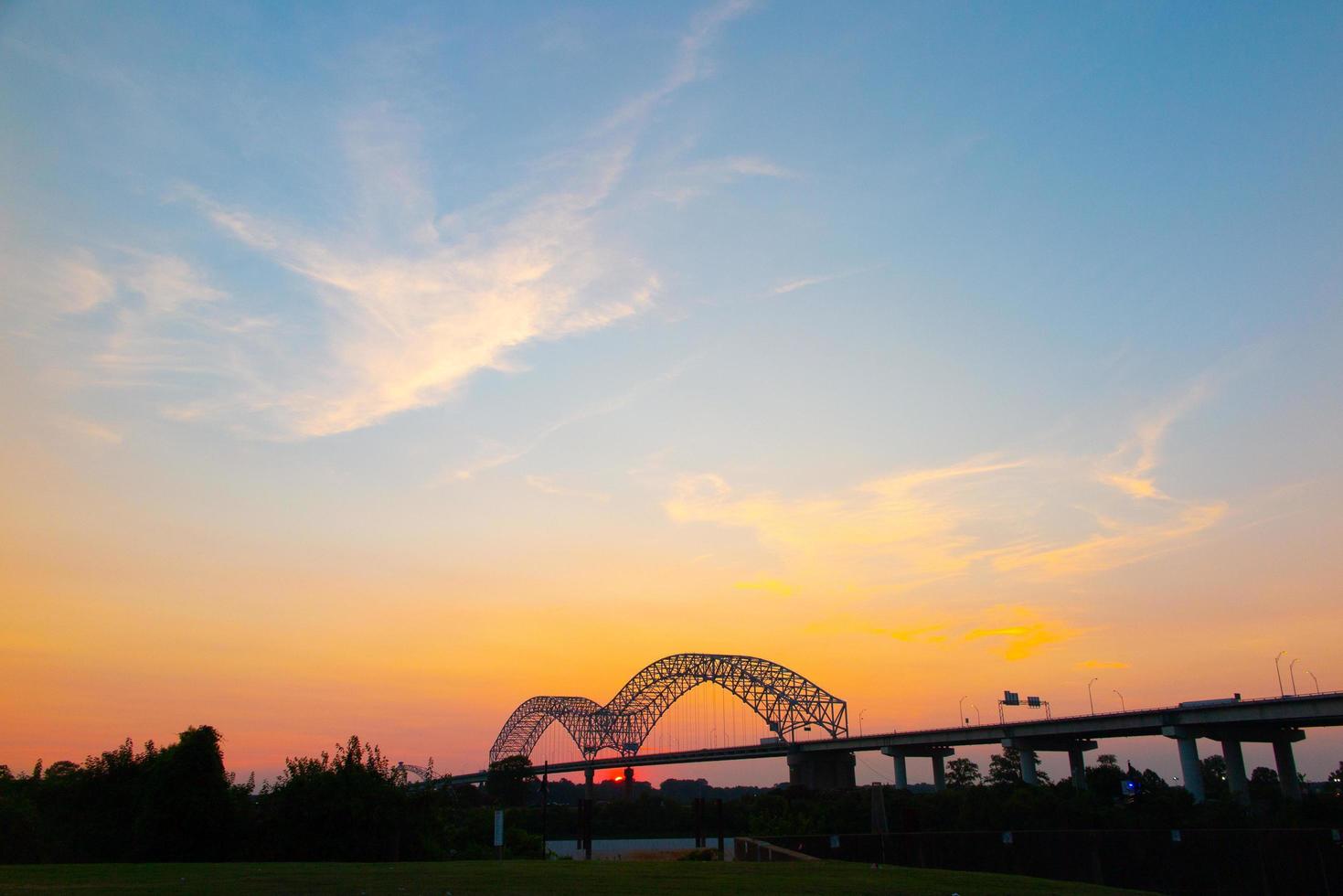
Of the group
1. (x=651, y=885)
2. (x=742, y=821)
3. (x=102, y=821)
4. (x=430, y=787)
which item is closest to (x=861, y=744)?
(x=742, y=821)

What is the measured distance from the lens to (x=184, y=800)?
128 ft

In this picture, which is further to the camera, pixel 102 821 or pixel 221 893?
pixel 102 821

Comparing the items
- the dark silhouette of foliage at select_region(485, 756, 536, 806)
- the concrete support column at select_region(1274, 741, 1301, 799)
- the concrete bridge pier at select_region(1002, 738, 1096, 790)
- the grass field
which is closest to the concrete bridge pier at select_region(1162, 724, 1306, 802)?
the concrete support column at select_region(1274, 741, 1301, 799)

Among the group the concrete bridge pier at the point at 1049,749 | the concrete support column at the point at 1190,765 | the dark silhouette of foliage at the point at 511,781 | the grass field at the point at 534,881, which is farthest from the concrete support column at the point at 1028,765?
the grass field at the point at 534,881

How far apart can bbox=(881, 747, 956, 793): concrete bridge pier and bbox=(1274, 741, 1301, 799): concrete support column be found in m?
45.4

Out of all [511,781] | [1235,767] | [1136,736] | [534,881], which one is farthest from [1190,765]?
[511,781]

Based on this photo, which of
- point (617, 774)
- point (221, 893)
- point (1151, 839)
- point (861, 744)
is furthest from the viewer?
point (617, 774)

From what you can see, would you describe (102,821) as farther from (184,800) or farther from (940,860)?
(940,860)

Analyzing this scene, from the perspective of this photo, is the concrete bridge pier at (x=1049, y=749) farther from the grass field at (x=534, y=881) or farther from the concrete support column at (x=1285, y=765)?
the grass field at (x=534, y=881)

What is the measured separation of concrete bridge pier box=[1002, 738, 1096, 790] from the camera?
350 ft

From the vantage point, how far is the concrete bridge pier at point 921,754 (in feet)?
420

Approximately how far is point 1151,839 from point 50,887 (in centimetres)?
2910

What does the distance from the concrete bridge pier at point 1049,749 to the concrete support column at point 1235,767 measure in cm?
1880

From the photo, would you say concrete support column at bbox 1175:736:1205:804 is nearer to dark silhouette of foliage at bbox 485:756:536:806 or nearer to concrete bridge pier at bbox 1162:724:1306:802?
concrete bridge pier at bbox 1162:724:1306:802
